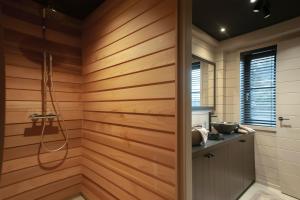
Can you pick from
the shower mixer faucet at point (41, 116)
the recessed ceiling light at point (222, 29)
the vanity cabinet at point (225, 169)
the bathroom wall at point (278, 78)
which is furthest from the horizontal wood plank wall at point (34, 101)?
the bathroom wall at point (278, 78)

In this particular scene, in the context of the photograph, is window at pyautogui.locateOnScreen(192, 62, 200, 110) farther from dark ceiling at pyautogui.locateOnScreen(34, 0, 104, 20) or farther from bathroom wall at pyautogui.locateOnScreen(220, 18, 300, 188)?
dark ceiling at pyautogui.locateOnScreen(34, 0, 104, 20)

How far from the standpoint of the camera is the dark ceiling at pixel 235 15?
212 centimetres

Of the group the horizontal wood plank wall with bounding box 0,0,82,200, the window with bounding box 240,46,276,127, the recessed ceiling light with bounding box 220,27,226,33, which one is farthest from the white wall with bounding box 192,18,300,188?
the horizontal wood plank wall with bounding box 0,0,82,200

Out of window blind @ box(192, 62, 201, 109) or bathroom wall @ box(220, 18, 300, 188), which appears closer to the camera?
bathroom wall @ box(220, 18, 300, 188)

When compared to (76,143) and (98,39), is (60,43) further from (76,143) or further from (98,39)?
(76,143)

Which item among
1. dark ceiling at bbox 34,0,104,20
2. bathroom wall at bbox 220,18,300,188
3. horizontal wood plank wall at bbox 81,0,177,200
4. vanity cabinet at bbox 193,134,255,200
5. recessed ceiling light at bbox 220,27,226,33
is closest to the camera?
horizontal wood plank wall at bbox 81,0,177,200

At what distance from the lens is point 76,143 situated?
2.48 meters

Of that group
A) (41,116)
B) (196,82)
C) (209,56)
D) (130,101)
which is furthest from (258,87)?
(41,116)

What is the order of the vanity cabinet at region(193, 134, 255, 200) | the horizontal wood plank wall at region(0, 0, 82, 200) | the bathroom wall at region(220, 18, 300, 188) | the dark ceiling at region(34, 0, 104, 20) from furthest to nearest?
the bathroom wall at region(220, 18, 300, 188) → the dark ceiling at region(34, 0, 104, 20) → the horizontal wood plank wall at region(0, 0, 82, 200) → the vanity cabinet at region(193, 134, 255, 200)

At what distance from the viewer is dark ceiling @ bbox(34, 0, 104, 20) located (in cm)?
209

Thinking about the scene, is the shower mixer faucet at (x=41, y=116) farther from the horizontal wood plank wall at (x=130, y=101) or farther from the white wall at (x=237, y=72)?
the white wall at (x=237, y=72)

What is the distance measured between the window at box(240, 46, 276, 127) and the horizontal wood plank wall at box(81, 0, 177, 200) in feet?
7.50

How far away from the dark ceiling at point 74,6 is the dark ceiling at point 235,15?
48.7 inches

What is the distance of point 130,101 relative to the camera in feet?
5.61
